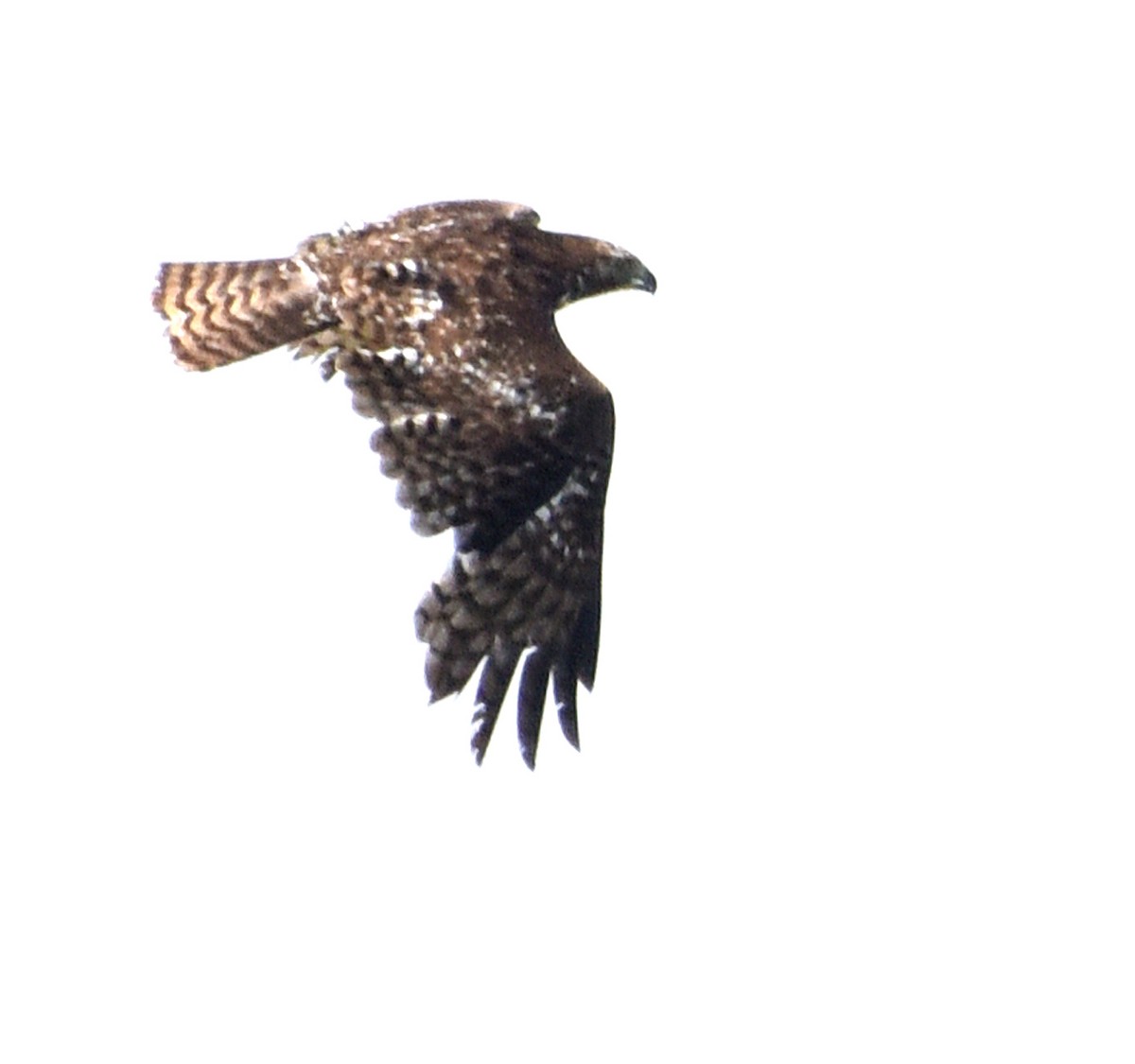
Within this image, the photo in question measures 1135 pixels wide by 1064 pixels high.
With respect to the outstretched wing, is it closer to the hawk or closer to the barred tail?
the hawk

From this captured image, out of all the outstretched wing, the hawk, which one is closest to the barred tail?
the hawk

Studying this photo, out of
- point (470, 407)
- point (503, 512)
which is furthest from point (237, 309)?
point (503, 512)

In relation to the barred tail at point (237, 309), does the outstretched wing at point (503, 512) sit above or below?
below

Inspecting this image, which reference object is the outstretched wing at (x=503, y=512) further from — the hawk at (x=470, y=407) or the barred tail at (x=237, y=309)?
the barred tail at (x=237, y=309)

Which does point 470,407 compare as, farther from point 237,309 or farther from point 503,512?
point 237,309

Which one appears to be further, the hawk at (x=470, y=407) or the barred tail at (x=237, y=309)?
the barred tail at (x=237, y=309)

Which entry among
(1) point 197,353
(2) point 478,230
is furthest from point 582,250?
(1) point 197,353

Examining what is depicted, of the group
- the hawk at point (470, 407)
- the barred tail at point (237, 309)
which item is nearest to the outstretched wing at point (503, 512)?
the hawk at point (470, 407)
